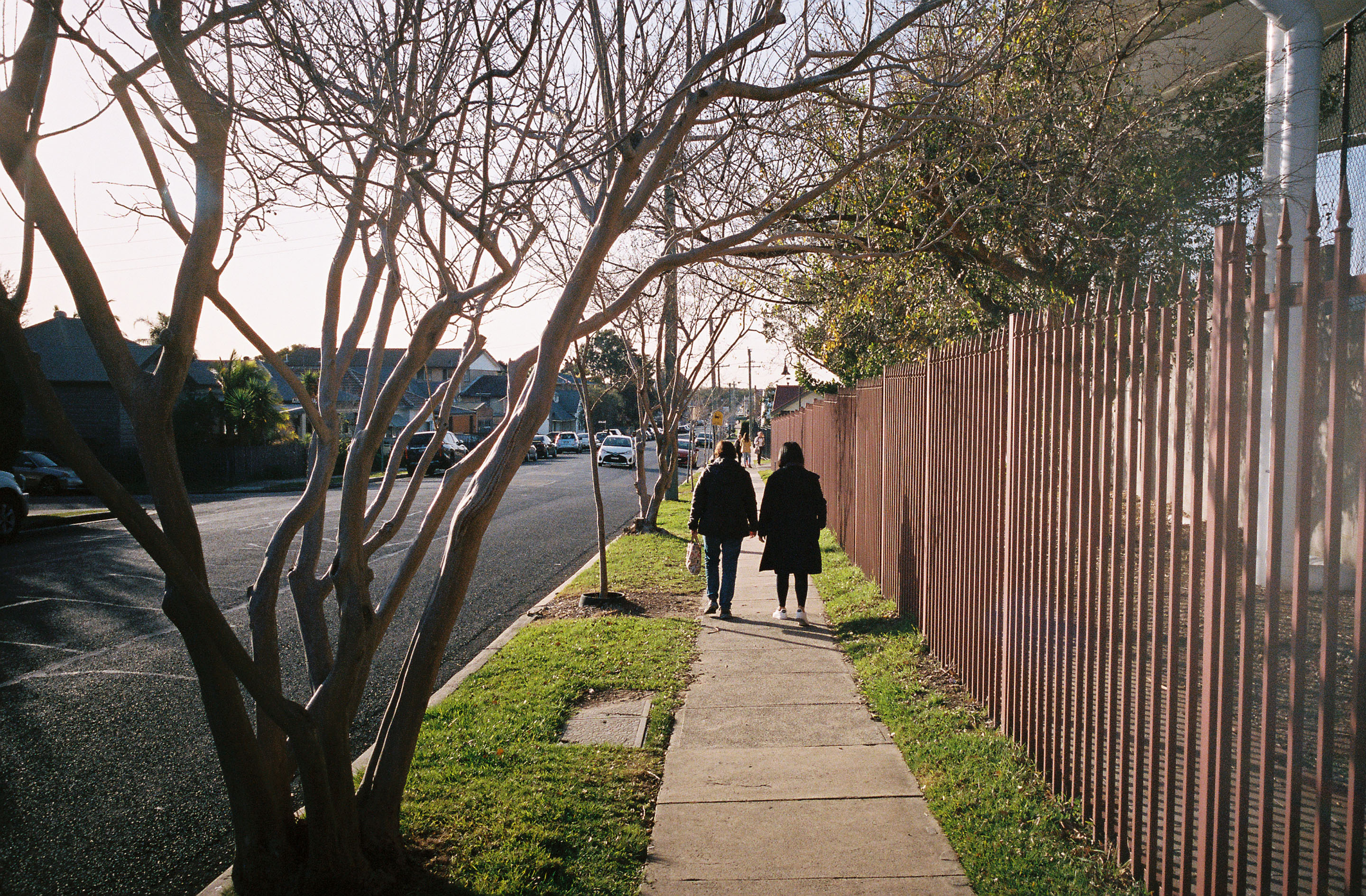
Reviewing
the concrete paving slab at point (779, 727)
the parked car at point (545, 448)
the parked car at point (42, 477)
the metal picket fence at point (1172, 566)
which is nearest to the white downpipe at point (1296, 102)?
the metal picket fence at point (1172, 566)

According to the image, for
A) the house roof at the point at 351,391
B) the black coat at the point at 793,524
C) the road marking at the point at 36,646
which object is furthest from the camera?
the house roof at the point at 351,391

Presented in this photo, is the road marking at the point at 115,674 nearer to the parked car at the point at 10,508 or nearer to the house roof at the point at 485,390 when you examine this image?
the parked car at the point at 10,508

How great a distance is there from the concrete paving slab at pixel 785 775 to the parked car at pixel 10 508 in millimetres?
14725

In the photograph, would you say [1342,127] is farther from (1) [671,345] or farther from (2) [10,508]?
(2) [10,508]

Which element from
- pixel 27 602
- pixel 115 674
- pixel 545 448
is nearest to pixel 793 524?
pixel 115 674

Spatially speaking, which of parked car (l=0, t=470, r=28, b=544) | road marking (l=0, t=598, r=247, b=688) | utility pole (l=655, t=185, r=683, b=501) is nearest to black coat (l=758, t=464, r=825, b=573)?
utility pole (l=655, t=185, r=683, b=501)

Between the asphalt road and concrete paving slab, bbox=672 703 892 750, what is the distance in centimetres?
203

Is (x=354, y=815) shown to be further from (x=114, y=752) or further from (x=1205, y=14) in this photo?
(x=1205, y=14)

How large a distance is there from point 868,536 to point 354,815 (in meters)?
7.54

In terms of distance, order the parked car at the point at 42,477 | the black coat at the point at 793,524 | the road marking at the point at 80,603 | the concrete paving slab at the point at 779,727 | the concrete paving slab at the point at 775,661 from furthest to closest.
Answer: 1. the parked car at the point at 42,477
2. the road marking at the point at 80,603
3. the black coat at the point at 793,524
4. the concrete paving slab at the point at 775,661
5. the concrete paving slab at the point at 779,727

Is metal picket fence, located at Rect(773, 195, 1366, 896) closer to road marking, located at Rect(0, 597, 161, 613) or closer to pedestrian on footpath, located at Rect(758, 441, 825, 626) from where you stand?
pedestrian on footpath, located at Rect(758, 441, 825, 626)

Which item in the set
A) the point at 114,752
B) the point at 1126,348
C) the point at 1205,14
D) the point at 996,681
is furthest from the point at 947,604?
the point at 1205,14

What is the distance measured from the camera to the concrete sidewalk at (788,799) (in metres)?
3.70

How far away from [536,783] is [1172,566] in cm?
306
